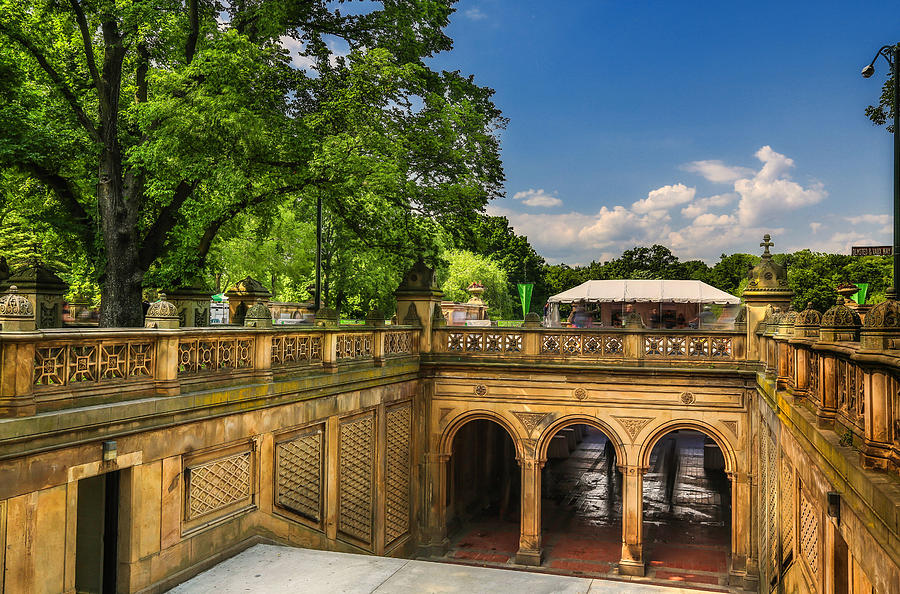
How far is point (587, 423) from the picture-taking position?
53.5 feet

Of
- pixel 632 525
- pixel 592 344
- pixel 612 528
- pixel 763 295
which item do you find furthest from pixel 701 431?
pixel 612 528

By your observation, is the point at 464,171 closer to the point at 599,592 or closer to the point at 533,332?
the point at 533,332

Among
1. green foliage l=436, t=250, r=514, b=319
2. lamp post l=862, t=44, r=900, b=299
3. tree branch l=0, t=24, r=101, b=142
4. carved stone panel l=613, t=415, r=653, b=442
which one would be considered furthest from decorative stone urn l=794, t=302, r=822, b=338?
green foliage l=436, t=250, r=514, b=319

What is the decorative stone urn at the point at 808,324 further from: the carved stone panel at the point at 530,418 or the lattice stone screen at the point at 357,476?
the carved stone panel at the point at 530,418

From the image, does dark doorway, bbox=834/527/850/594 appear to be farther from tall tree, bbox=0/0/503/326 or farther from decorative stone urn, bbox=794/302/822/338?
tall tree, bbox=0/0/503/326

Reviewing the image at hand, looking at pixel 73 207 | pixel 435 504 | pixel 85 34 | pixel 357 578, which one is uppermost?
pixel 85 34

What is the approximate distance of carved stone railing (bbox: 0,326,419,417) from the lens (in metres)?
6.42

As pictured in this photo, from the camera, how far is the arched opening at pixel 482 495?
17.6 meters

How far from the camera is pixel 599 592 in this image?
878cm

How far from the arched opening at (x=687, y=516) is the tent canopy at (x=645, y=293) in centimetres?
588

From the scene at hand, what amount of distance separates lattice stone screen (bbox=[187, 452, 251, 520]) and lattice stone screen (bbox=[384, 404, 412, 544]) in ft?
18.1

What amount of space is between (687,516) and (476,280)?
37664 millimetres

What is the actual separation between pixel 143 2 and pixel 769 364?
13970 mm

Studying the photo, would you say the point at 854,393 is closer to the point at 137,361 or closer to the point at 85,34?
the point at 137,361
